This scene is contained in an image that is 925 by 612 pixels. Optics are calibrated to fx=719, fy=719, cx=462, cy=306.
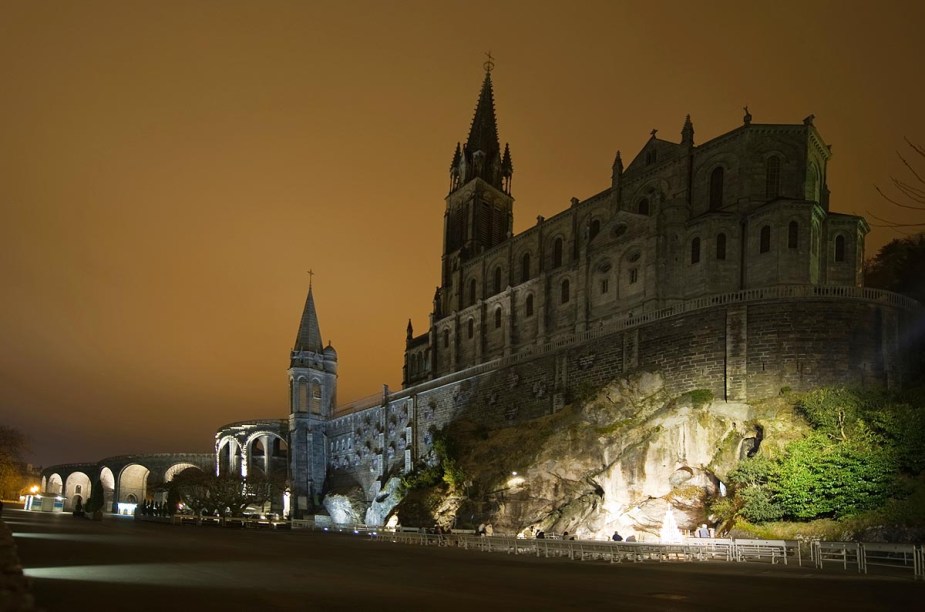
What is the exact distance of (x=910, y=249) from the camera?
50125 millimetres

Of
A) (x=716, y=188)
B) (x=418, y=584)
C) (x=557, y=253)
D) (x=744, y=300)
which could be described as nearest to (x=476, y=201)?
(x=557, y=253)

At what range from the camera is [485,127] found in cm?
8356

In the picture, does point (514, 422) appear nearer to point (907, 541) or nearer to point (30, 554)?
point (907, 541)

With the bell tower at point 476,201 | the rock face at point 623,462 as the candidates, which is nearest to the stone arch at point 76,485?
the bell tower at point 476,201

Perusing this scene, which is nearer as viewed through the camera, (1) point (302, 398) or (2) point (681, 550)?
(2) point (681, 550)

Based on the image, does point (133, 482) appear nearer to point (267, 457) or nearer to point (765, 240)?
point (267, 457)

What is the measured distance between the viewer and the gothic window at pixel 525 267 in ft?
208

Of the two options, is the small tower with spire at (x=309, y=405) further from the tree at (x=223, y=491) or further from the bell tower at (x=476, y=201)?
the bell tower at (x=476, y=201)

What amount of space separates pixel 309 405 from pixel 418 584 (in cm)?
6547

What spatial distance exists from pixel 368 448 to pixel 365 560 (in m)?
44.8

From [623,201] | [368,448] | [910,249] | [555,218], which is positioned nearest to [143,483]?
[368,448]

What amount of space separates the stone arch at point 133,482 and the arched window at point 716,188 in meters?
88.9

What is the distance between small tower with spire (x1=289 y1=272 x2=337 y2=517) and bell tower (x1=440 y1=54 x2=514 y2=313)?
61.0 feet

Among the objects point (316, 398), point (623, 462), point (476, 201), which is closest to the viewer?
point (623, 462)
